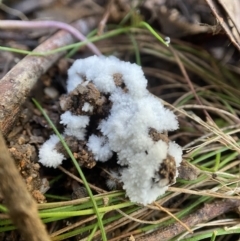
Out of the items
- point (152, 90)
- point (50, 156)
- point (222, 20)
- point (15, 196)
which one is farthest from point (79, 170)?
point (222, 20)

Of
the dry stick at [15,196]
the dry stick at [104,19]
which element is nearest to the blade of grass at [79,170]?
the dry stick at [15,196]

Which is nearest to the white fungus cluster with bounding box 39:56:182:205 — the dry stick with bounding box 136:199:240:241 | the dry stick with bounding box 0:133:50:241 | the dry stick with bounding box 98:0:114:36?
the dry stick with bounding box 136:199:240:241

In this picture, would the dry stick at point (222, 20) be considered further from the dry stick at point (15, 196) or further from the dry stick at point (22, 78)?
the dry stick at point (15, 196)

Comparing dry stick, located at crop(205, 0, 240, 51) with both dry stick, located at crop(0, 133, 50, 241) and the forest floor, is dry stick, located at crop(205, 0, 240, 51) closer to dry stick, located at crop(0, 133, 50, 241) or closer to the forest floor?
the forest floor

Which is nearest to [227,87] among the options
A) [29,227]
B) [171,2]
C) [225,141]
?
[225,141]

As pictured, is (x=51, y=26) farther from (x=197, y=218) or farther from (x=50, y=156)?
(x=197, y=218)

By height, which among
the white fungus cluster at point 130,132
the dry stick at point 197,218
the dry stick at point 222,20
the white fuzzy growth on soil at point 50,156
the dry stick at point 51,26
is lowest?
the dry stick at point 197,218
